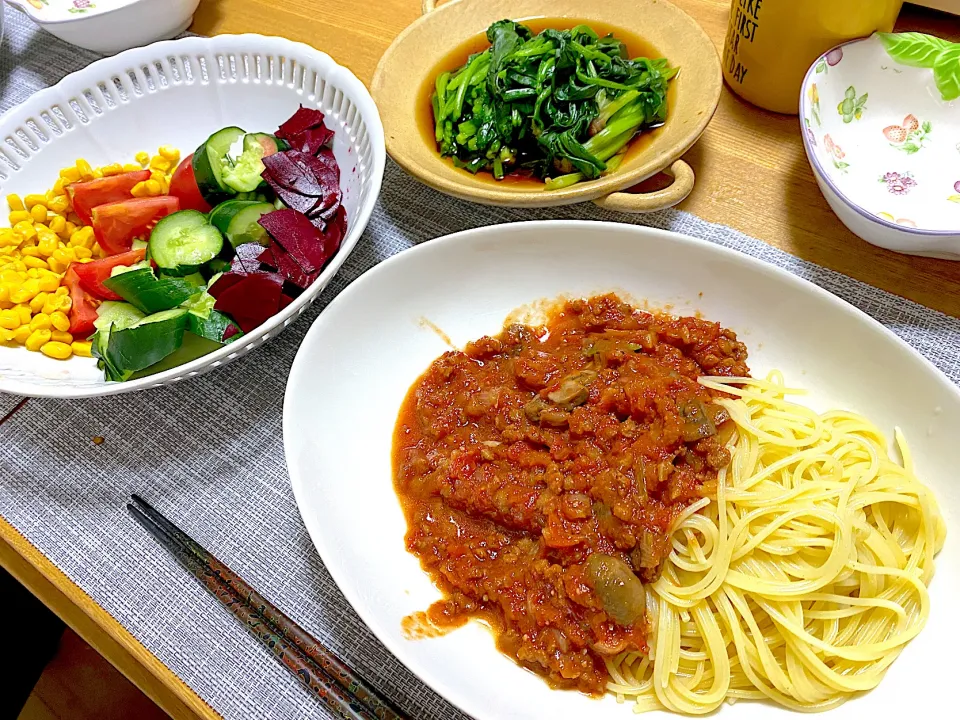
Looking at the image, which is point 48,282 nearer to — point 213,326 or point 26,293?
point 26,293

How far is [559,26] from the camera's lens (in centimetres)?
283

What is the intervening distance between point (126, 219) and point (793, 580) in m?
2.37

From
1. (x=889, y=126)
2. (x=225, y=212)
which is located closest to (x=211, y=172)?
(x=225, y=212)

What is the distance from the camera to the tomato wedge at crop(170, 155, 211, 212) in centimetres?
242

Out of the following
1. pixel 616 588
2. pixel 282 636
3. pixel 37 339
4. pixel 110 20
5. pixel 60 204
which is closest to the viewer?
pixel 616 588

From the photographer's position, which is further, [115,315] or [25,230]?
[25,230]

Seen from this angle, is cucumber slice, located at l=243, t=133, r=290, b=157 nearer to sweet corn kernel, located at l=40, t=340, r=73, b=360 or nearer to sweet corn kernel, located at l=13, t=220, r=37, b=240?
sweet corn kernel, located at l=13, t=220, r=37, b=240

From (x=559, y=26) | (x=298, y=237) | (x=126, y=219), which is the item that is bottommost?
(x=126, y=219)

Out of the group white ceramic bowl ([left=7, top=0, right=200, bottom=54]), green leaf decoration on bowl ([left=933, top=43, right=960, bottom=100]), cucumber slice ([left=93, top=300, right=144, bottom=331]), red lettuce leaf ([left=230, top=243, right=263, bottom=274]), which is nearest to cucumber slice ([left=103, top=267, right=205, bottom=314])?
cucumber slice ([left=93, top=300, right=144, bottom=331])

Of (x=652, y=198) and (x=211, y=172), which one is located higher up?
(x=652, y=198)

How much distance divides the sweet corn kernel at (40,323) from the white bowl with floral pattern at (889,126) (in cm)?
248

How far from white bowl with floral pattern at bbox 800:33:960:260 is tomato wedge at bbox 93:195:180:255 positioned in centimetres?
221

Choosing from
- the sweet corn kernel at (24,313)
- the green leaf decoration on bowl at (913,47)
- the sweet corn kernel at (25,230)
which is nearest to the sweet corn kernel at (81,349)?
the sweet corn kernel at (24,313)

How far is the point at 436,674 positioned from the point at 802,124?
2014mm
